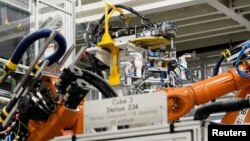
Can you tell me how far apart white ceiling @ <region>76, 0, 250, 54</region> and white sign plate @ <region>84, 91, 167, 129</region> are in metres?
4.85

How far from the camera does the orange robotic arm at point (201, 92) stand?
122 inches

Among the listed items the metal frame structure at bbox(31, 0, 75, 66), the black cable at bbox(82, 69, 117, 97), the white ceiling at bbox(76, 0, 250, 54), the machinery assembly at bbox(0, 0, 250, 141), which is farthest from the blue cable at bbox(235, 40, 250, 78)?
the white ceiling at bbox(76, 0, 250, 54)

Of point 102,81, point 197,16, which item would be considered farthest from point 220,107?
point 197,16

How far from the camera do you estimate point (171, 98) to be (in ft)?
10.3

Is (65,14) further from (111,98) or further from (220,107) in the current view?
(220,107)

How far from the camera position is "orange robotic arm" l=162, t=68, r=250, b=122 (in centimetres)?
310

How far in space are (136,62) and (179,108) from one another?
104 inches

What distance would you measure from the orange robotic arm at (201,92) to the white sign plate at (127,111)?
1014mm

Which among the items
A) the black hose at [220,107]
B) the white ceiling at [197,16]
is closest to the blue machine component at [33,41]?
the black hose at [220,107]

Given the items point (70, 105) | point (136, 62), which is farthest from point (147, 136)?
point (136, 62)

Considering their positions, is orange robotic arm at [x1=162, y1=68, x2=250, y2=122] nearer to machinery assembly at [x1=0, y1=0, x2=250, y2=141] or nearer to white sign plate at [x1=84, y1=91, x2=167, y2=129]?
machinery assembly at [x1=0, y1=0, x2=250, y2=141]

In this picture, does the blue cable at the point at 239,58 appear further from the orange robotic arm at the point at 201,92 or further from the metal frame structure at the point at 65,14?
the metal frame structure at the point at 65,14

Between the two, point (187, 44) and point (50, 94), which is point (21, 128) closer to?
point (50, 94)

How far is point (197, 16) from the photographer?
7.57 m
